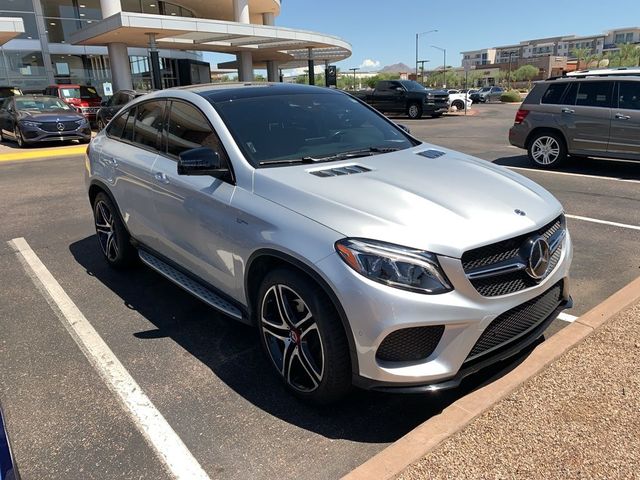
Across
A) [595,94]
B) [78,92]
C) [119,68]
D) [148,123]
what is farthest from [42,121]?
[595,94]

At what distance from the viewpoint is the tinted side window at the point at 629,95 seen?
9.02 metres

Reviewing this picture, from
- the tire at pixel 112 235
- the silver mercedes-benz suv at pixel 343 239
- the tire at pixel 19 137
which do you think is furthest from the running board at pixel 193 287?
the tire at pixel 19 137

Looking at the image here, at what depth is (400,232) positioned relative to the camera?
2.56 meters

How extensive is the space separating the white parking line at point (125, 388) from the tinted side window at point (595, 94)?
9284mm

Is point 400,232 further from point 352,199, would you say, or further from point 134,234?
point 134,234

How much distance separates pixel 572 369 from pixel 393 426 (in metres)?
1.15

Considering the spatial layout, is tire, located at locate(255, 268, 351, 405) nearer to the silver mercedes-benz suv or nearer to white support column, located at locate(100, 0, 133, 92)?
the silver mercedes-benz suv

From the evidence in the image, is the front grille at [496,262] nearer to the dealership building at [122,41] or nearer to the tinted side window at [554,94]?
the tinted side window at [554,94]

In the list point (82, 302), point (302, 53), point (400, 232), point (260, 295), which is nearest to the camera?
point (400, 232)

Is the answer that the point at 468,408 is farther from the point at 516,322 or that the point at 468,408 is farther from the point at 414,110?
the point at 414,110

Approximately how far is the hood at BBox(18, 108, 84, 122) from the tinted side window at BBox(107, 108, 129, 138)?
12452 mm

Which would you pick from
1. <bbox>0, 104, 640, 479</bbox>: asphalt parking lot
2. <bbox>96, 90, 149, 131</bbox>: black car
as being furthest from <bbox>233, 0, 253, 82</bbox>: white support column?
<bbox>0, 104, 640, 479</bbox>: asphalt parking lot

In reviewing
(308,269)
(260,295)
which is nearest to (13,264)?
(260,295)

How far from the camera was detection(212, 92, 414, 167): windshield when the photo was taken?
3.52 meters
